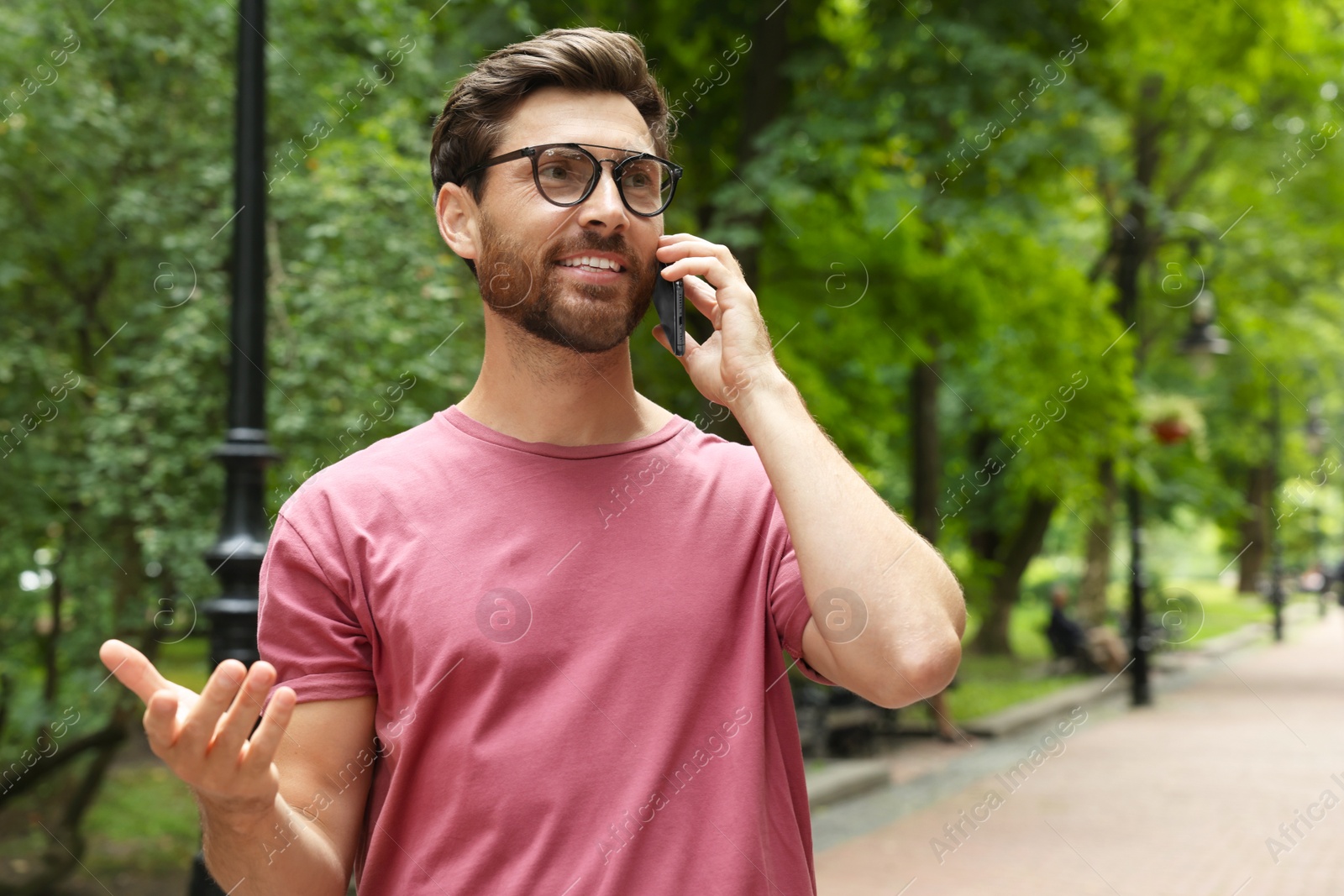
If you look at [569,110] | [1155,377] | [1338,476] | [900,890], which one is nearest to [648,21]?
[900,890]

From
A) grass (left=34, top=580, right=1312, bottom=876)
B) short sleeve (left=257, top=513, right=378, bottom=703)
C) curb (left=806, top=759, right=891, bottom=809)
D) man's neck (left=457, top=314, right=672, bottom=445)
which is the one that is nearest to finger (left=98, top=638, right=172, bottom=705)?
short sleeve (left=257, top=513, right=378, bottom=703)

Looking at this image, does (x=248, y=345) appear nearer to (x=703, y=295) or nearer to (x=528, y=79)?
(x=528, y=79)

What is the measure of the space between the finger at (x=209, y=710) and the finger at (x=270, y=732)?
0.14 feet

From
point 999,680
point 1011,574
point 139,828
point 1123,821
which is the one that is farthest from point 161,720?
point 1011,574

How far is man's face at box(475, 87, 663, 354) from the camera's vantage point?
1889mm

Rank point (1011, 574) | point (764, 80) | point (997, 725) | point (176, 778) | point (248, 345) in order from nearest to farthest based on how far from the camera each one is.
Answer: point (248, 345) → point (176, 778) → point (764, 80) → point (997, 725) → point (1011, 574)

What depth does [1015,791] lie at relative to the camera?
11.0 m

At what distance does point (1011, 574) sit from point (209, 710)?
2104cm

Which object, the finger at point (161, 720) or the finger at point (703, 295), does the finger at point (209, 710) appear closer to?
the finger at point (161, 720)

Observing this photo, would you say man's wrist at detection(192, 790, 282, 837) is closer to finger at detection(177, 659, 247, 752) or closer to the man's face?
finger at detection(177, 659, 247, 752)

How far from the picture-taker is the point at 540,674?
1726 millimetres

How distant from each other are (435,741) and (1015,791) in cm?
1018

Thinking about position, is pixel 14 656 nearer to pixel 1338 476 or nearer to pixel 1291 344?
pixel 1291 344

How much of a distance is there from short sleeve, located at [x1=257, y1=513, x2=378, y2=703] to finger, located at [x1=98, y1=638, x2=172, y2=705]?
11.0 inches
